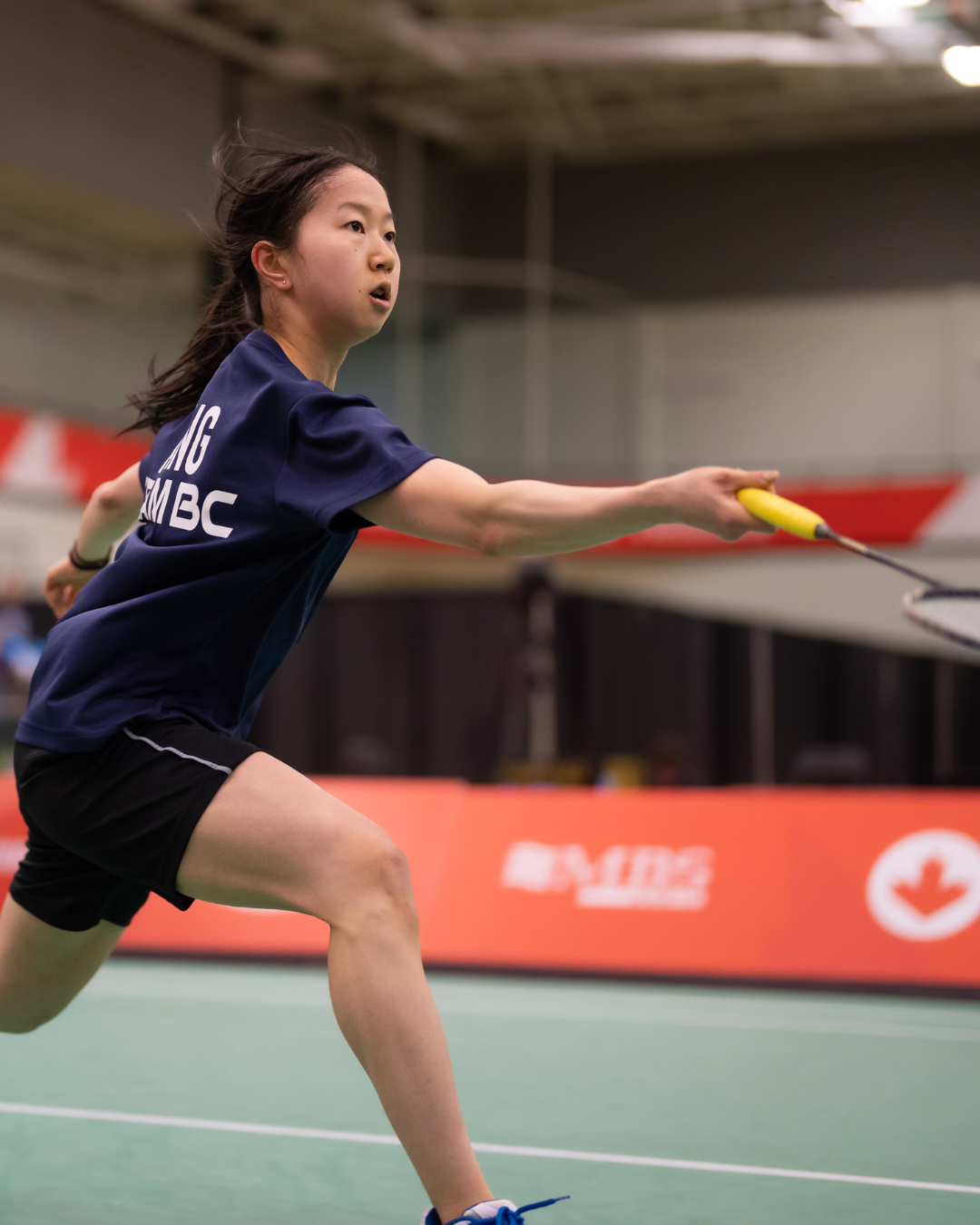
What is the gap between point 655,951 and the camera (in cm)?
525

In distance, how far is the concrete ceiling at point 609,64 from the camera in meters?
14.6

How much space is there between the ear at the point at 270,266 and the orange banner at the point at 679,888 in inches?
146

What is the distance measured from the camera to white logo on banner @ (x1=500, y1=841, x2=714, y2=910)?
5.32m

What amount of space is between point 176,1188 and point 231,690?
1.18 meters

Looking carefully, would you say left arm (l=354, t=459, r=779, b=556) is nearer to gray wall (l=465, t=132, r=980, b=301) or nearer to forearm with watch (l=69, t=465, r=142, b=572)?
forearm with watch (l=69, t=465, r=142, b=572)

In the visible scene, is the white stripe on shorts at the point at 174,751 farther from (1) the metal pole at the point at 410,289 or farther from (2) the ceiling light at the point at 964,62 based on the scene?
(1) the metal pole at the point at 410,289

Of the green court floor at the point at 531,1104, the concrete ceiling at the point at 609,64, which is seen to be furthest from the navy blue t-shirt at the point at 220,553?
the concrete ceiling at the point at 609,64

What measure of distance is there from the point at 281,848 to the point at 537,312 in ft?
54.7

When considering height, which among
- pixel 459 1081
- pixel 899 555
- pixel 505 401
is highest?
pixel 505 401

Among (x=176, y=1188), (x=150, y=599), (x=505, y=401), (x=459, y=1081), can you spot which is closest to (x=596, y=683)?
(x=505, y=401)

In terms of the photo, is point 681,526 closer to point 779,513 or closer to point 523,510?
point 523,510

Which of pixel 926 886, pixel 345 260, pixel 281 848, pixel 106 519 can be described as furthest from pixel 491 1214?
pixel 926 886

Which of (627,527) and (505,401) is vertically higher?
(505,401)

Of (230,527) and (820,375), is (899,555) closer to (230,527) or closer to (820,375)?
(820,375)
